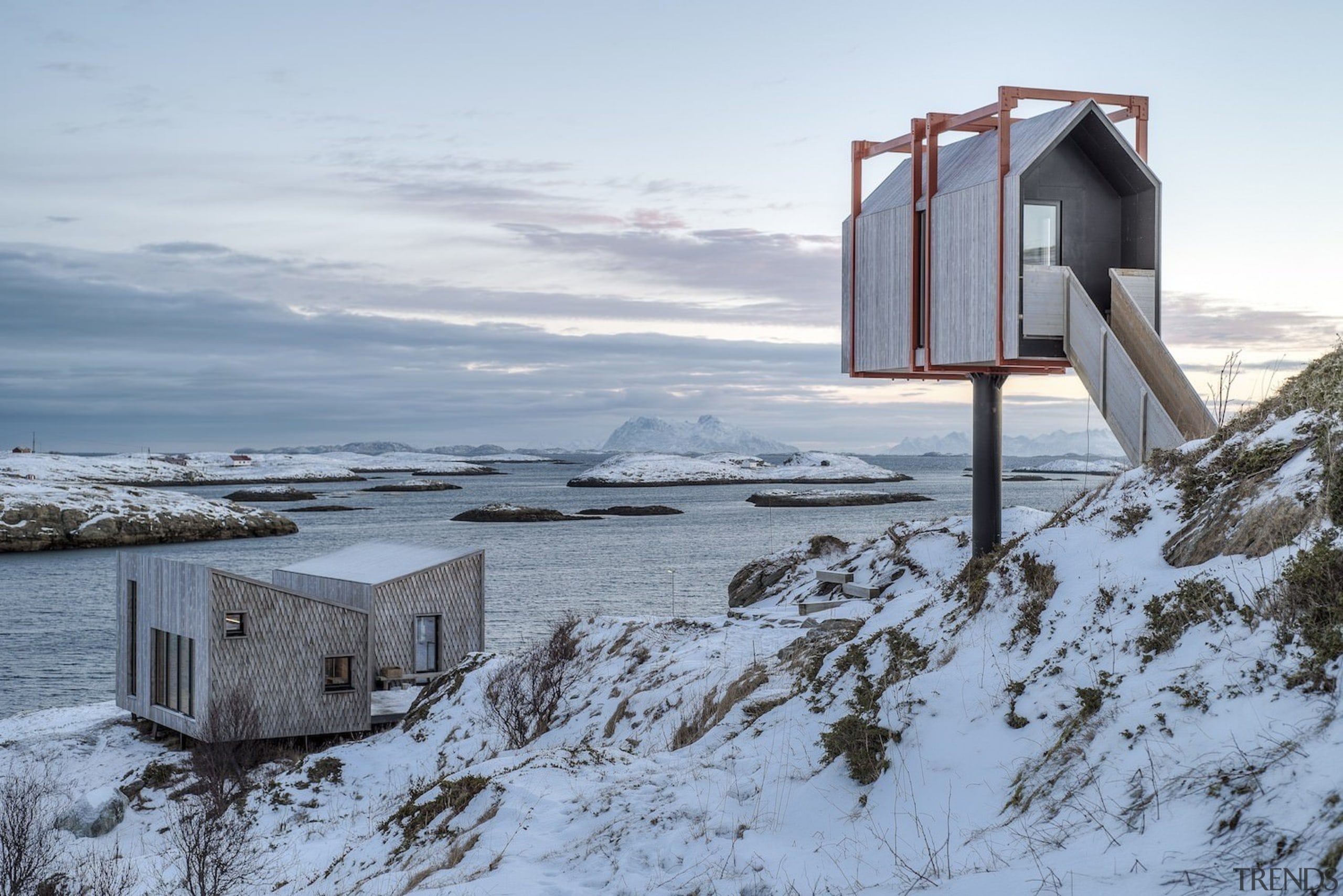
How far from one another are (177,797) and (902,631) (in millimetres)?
19370

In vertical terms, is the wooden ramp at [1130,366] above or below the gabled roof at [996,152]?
below

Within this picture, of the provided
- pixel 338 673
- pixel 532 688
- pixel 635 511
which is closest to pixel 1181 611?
pixel 532 688

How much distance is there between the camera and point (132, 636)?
31266 mm

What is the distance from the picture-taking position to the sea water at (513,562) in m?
44.6

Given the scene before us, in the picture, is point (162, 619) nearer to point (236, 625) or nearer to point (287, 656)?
point (236, 625)

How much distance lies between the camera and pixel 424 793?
1120cm

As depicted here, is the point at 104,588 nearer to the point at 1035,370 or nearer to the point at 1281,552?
the point at 1035,370

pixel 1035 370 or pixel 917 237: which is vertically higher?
pixel 917 237

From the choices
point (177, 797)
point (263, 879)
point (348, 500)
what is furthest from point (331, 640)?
point (348, 500)

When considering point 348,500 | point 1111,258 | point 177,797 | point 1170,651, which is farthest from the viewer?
point 348,500

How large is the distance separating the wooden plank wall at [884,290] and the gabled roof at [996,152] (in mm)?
359

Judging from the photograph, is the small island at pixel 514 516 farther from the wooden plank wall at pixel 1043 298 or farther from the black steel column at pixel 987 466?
the wooden plank wall at pixel 1043 298
